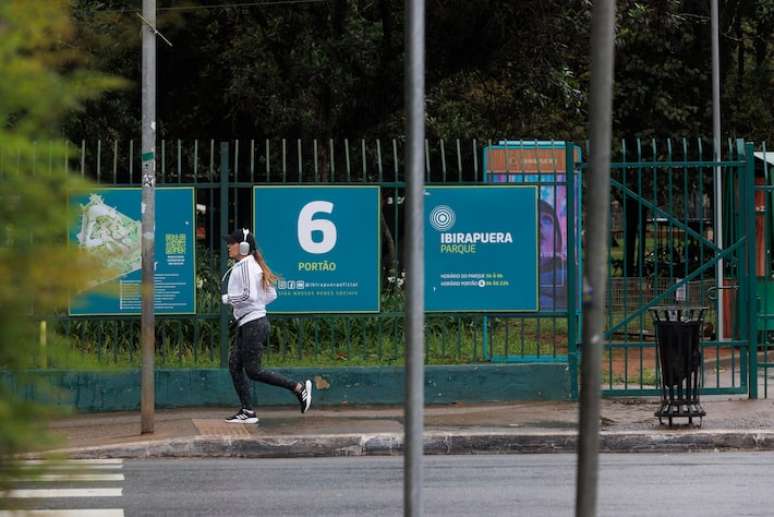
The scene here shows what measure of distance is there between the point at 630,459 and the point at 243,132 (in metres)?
15.8

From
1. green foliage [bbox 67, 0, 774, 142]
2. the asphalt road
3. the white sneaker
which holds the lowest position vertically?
the asphalt road

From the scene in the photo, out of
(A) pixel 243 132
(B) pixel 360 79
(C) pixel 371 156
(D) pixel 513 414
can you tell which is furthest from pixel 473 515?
(A) pixel 243 132

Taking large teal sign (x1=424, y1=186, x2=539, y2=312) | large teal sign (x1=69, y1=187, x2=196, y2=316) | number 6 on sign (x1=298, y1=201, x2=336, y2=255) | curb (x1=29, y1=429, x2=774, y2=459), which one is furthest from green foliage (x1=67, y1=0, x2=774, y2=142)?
curb (x1=29, y1=429, x2=774, y2=459)

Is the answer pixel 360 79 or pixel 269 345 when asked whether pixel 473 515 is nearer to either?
pixel 269 345

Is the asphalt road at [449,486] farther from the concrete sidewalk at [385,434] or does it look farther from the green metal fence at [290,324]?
the green metal fence at [290,324]

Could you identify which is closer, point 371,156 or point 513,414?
point 513,414

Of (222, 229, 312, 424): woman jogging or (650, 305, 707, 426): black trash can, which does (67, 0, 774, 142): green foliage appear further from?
(650, 305, 707, 426): black trash can

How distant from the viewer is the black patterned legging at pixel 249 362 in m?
12.7

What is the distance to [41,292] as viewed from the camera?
8.93ft

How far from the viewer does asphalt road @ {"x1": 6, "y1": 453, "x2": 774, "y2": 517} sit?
8.91 meters

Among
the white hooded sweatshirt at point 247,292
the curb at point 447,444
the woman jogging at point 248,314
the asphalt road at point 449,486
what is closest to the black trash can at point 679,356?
the curb at point 447,444

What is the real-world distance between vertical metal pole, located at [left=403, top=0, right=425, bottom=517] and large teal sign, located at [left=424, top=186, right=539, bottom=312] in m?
9.33

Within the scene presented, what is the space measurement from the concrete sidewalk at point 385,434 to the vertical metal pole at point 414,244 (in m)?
6.73

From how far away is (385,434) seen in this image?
468 inches
